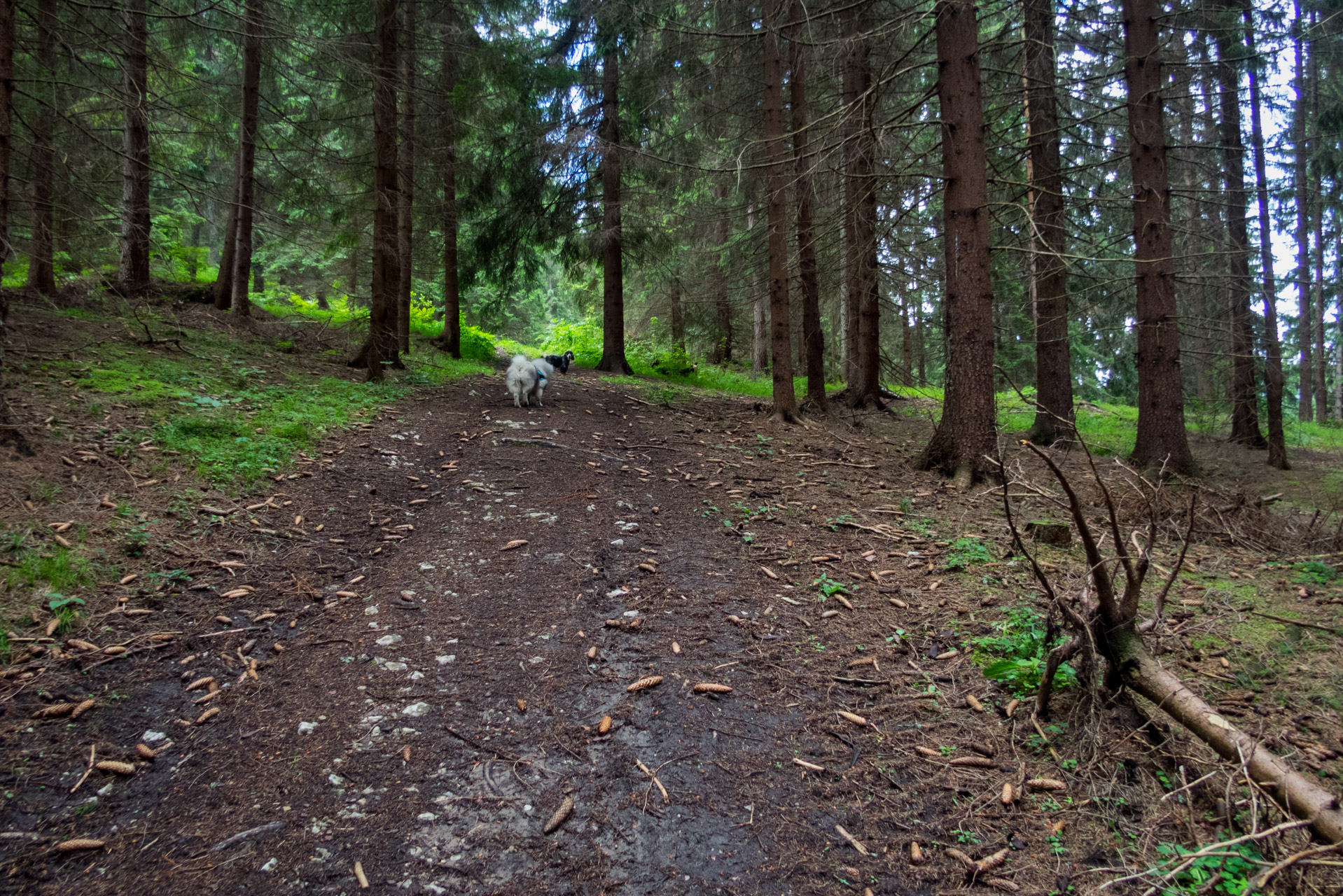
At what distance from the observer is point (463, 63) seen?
13.0 m

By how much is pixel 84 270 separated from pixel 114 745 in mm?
15295

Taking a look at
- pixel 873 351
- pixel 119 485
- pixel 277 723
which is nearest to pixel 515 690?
pixel 277 723

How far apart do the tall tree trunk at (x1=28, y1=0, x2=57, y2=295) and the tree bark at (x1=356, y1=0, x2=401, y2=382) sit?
366cm

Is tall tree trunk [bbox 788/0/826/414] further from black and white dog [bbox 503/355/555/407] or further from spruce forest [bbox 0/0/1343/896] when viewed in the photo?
black and white dog [bbox 503/355/555/407]

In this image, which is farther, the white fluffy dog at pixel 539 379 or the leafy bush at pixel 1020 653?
the white fluffy dog at pixel 539 379

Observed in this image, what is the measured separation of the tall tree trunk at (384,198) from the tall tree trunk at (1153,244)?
10.2 meters

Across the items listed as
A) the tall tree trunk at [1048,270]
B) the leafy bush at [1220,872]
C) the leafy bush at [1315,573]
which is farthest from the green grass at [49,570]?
the tall tree trunk at [1048,270]

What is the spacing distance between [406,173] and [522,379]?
18.4ft

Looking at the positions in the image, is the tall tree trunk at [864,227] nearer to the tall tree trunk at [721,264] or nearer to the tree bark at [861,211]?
the tree bark at [861,211]

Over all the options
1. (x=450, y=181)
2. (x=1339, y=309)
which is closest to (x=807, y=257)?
(x=450, y=181)

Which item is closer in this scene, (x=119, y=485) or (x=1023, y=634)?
(x=1023, y=634)

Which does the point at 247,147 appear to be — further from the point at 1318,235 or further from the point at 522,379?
the point at 1318,235

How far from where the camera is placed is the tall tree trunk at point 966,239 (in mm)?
6844

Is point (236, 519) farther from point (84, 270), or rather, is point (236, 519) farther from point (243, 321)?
point (84, 270)
